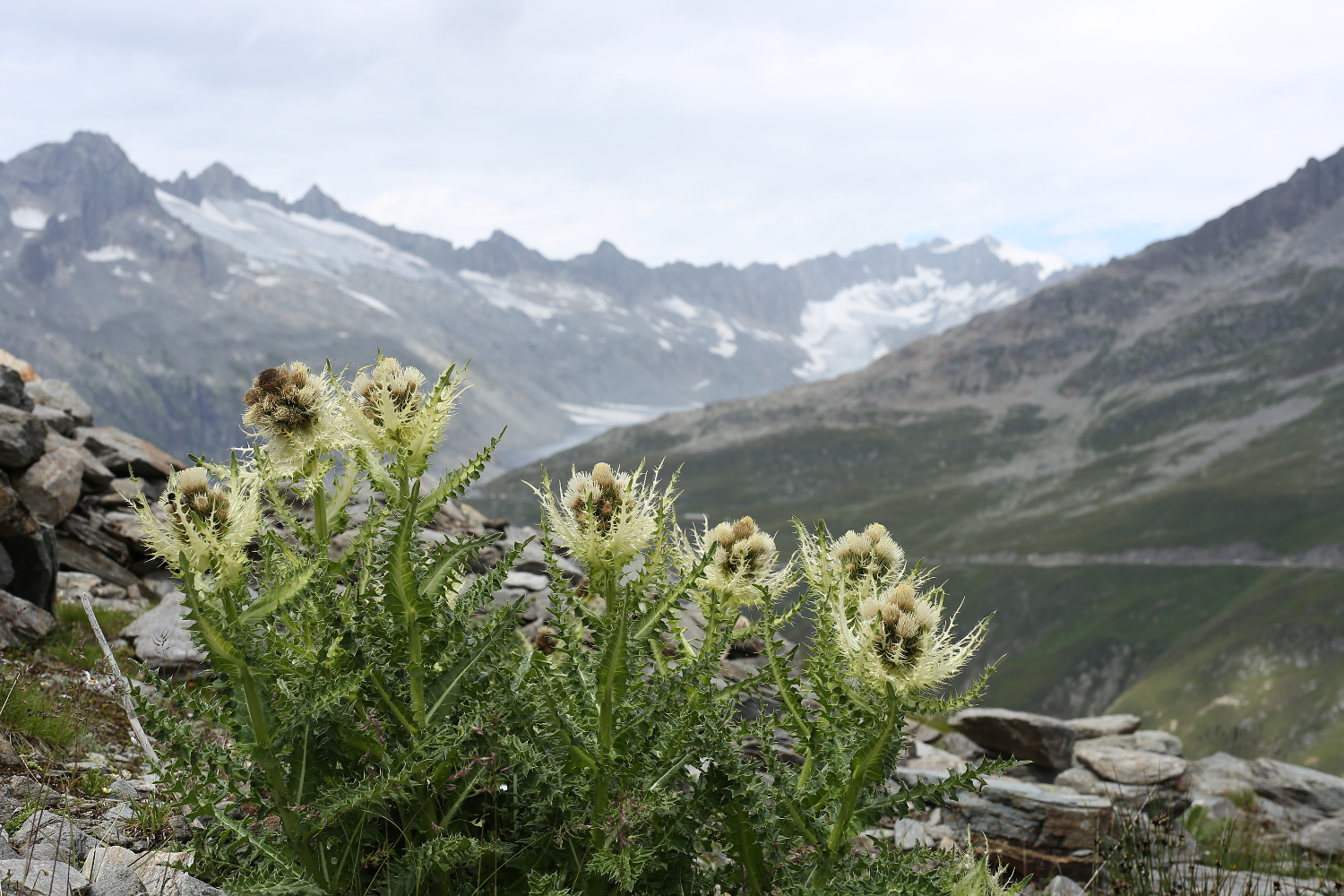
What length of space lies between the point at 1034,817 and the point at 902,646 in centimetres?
843

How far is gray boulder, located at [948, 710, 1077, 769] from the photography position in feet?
50.1

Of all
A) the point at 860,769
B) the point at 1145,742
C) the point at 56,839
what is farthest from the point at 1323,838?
the point at 56,839

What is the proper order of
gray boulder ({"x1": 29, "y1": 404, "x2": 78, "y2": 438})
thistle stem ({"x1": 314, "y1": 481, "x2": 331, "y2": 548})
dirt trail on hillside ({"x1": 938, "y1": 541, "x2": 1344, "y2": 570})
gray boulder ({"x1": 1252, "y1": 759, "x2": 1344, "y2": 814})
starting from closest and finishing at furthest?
thistle stem ({"x1": 314, "y1": 481, "x2": 331, "y2": 548}) < gray boulder ({"x1": 29, "y1": 404, "x2": 78, "y2": 438}) < gray boulder ({"x1": 1252, "y1": 759, "x2": 1344, "y2": 814}) < dirt trail on hillside ({"x1": 938, "y1": 541, "x2": 1344, "y2": 570})

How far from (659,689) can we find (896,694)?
1101 mm

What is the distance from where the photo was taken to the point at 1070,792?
11.0 metres

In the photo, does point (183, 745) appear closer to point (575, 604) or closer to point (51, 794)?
point (575, 604)

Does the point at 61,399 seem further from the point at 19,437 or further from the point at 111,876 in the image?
the point at 111,876

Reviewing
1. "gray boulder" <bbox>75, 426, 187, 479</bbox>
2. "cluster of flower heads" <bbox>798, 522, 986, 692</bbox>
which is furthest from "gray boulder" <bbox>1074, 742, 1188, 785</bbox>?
"gray boulder" <bbox>75, 426, 187, 479</bbox>

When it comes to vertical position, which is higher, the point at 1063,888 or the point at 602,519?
the point at 602,519

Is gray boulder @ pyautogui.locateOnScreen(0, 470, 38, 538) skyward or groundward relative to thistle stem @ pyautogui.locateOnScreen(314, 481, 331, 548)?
groundward

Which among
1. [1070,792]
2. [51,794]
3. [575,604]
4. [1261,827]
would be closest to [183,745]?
[575,604]

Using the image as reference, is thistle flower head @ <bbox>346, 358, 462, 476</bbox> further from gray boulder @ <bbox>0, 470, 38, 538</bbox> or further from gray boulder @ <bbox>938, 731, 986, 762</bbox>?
gray boulder @ <bbox>938, 731, 986, 762</bbox>

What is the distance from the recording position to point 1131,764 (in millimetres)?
15133

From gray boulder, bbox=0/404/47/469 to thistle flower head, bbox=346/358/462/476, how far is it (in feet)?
36.2
